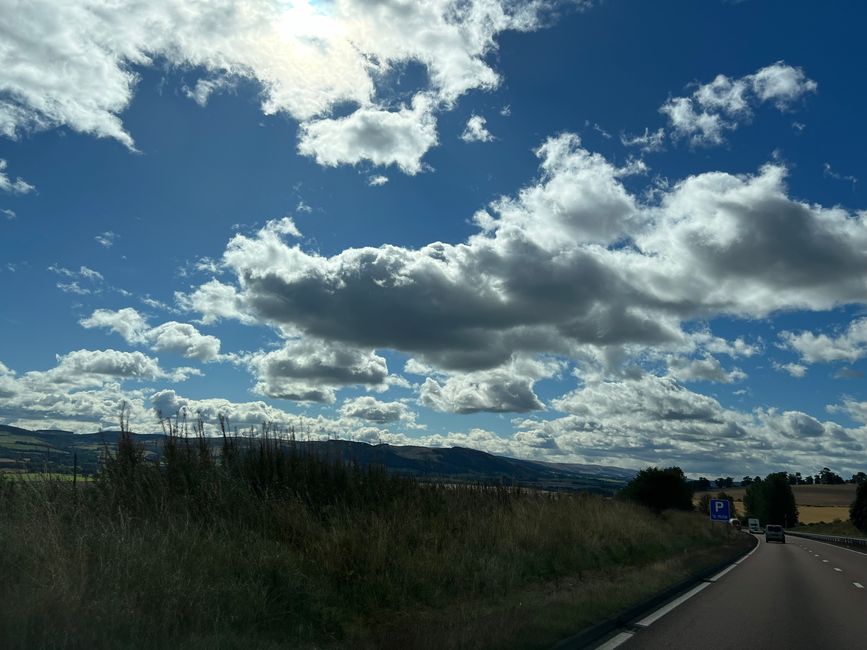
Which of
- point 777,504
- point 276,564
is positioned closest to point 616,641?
point 276,564

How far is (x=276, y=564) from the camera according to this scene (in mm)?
9953

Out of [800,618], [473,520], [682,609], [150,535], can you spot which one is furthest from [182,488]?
[800,618]

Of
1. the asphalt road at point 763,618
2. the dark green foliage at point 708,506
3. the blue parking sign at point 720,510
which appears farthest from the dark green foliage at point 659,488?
the asphalt road at point 763,618

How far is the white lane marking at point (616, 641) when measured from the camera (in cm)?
966

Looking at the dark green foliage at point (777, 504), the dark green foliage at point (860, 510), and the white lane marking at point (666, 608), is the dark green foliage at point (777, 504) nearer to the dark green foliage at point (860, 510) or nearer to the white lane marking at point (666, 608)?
Result: the dark green foliage at point (860, 510)

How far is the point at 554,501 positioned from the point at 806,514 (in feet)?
629

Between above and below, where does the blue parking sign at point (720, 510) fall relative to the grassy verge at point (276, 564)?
below

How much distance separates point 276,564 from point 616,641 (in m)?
4.60

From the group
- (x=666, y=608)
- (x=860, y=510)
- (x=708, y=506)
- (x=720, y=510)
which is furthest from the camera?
(x=860, y=510)

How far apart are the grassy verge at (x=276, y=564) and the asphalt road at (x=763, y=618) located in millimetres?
1010

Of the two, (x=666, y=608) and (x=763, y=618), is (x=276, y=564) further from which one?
(x=763, y=618)

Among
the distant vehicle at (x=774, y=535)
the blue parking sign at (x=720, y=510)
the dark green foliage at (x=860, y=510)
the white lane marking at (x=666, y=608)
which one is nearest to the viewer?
the white lane marking at (x=666, y=608)

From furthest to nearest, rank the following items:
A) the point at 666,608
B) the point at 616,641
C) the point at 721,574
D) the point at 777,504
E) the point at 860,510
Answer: the point at 777,504 < the point at 860,510 < the point at 721,574 < the point at 666,608 < the point at 616,641

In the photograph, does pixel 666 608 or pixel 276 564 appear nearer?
pixel 276 564
